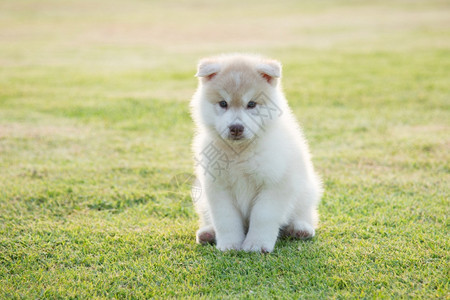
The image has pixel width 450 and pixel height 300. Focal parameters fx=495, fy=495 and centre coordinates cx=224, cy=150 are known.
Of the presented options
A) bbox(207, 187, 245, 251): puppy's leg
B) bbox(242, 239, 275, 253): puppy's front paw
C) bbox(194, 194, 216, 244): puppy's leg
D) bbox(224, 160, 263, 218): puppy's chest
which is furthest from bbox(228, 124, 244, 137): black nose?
bbox(242, 239, 275, 253): puppy's front paw

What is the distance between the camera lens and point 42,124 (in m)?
7.52

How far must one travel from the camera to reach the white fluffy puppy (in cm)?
351

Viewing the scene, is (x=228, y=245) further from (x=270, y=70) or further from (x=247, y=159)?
(x=270, y=70)

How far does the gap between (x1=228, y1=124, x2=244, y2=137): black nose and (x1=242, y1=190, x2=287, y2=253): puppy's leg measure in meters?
0.47

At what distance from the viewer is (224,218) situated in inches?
142

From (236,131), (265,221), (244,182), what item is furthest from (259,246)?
(236,131)

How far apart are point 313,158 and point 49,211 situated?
306cm

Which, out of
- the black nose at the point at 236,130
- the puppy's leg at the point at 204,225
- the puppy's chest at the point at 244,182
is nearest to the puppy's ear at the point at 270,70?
the black nose at the point at 236,130

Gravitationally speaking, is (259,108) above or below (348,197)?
above

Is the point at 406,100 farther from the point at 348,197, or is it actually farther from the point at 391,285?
the point at 391,285

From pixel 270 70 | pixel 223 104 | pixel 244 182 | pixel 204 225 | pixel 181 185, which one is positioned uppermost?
pixel 270 70

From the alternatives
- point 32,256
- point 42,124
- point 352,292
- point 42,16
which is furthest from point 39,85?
point 42,16

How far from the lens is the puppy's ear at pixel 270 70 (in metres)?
3.62

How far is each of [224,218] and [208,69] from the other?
110cm
